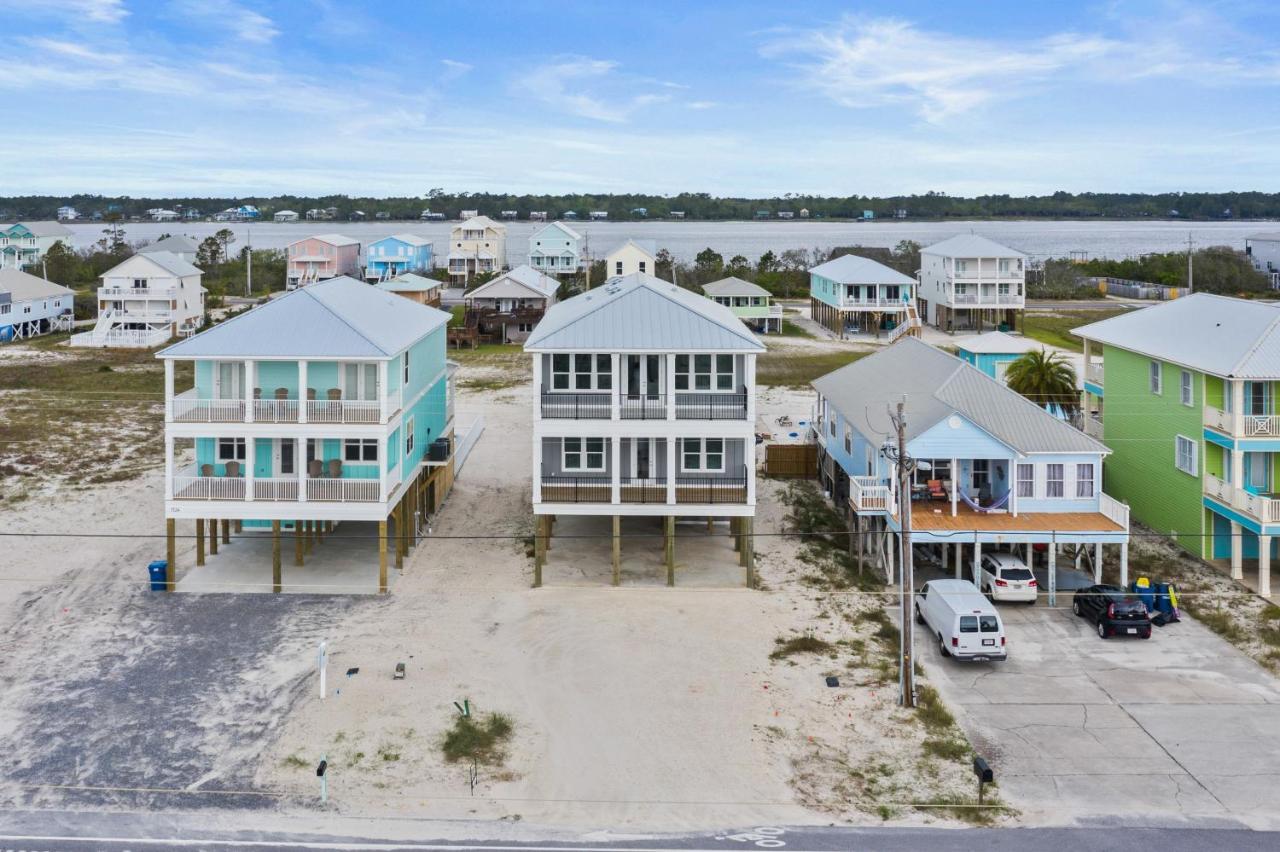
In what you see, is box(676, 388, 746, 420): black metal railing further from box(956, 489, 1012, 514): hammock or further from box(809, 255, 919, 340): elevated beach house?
box(809, 255, 919, 340): elevated beach house

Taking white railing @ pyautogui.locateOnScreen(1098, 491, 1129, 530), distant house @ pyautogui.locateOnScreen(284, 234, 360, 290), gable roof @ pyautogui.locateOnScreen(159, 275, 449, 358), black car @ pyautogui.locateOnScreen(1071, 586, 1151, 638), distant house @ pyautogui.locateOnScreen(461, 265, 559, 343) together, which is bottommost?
black car @ pyautogui.locateOnScreen(1071, 586, 1151, 638)

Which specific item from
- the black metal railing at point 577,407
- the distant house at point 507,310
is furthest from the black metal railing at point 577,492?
the distant house at point 507,310

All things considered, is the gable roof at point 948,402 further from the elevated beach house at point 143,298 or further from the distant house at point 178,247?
the distant house at point 178,247

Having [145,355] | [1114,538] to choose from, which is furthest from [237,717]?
[145,355]

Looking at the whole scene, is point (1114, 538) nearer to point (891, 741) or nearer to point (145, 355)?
point (891, 741)

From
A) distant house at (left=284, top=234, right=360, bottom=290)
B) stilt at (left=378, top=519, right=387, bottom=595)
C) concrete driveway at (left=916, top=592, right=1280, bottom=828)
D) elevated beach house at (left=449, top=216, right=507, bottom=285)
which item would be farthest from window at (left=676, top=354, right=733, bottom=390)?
elevated beach house at (left=449, top=216, right=507, bottom=285)

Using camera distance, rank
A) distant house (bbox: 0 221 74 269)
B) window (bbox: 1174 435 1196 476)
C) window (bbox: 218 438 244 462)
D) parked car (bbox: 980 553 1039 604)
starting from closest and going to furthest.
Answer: parked car (bbox: 980 553 1039 604) < window (bbox: 218 438 244 462) < window (bbox: 1174 435 1196 476) < distant house (bbox: 0 221 74 269)
